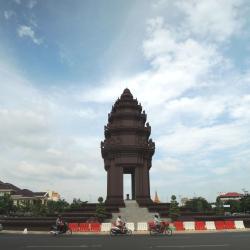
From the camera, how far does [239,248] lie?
16.1 metres

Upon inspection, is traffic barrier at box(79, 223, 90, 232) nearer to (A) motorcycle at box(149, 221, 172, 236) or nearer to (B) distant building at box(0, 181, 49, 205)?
(A) motorcycle at box(149, 221, 172, 236)

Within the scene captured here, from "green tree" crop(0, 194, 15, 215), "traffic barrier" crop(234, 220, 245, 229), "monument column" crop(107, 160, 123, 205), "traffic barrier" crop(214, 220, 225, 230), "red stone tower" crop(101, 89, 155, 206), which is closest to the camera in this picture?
"traffic barrier" crop(214, 220, 225, 230)

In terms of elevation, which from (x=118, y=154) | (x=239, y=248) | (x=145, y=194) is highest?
(x=118, y=154)

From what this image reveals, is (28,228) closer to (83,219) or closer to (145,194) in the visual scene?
(83,219)

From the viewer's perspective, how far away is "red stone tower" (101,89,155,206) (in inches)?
2010

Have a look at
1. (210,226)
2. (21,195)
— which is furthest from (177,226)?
(21,195)

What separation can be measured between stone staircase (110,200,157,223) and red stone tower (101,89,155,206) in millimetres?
976

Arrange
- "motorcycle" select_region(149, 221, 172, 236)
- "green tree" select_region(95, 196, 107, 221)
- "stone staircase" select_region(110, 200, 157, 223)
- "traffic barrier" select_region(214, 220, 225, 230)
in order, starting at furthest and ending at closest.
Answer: "stone staircase" select_region(110, 200, 157, 223)
"green tree" select_region(95, 196, 107, 221)
"traffic barrier" select_region(214, 220, 225, 230)
"motorcycle" select_region(149, 221, 172, 236)

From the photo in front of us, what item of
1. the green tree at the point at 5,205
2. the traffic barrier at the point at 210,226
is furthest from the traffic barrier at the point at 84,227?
the green tree at the point at 5,205

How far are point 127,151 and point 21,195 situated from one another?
8986 centimetres

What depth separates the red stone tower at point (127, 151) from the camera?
51062 mm

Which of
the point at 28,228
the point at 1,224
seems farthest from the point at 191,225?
the point at 1,224

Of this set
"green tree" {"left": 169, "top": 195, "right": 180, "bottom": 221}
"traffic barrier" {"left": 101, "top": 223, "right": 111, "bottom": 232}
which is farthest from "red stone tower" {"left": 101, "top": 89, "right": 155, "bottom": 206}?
"traffic barrier" {"left": 101, "top": 223, "right": 111, "bottom": 232}

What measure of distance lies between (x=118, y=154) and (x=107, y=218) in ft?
34.7
